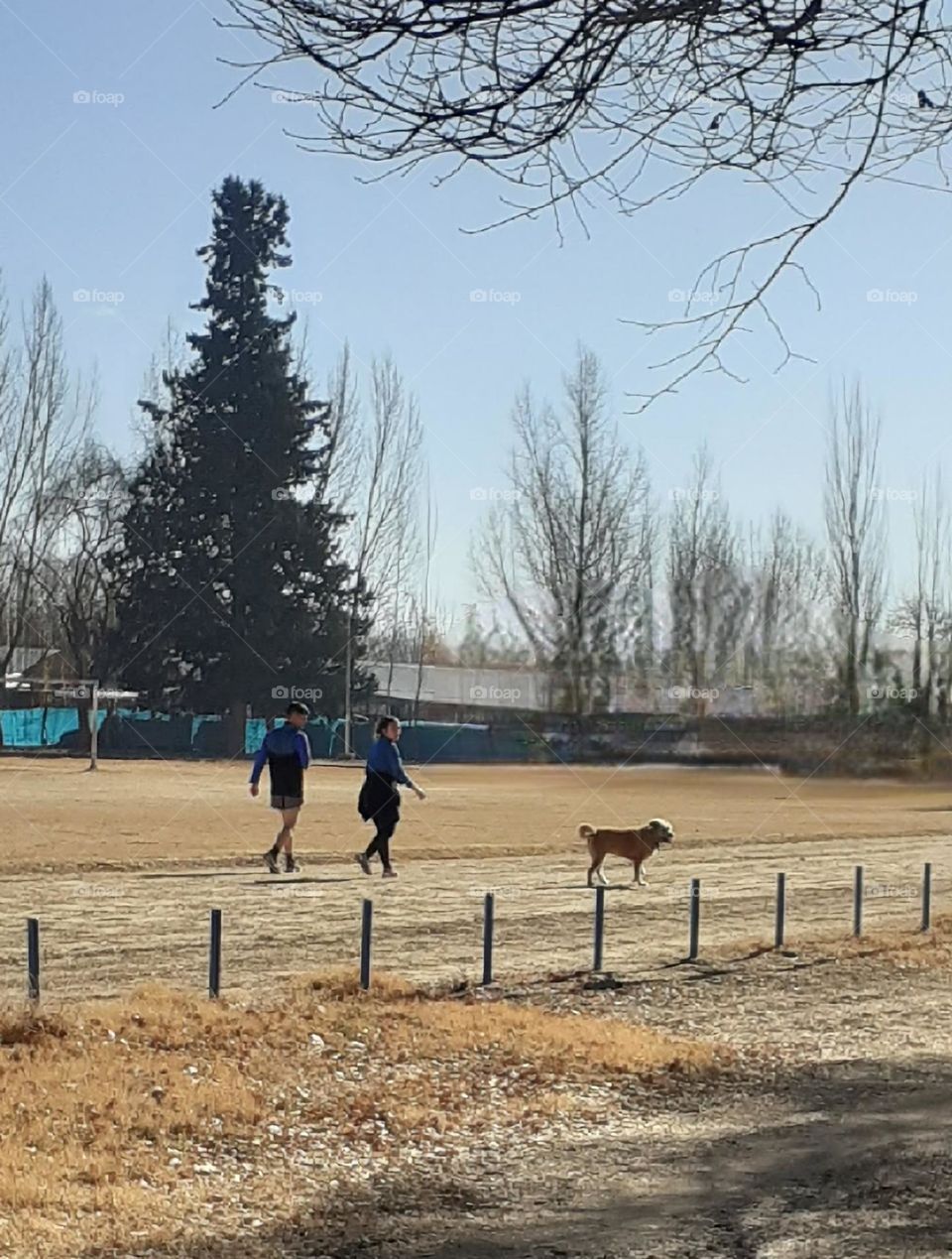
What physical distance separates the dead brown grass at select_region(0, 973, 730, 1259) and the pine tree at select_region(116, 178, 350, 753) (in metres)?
54.6

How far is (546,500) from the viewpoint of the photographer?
58.5 metres

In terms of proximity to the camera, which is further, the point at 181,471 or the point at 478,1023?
the point at 181,471

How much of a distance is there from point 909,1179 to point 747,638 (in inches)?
1979

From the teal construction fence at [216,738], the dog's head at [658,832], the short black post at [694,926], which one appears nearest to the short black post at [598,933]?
the short black post at [694,926]

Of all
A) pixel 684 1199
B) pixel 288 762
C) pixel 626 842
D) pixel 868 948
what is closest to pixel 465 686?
pixel 626 842

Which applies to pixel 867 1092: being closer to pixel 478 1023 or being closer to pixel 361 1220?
pixel 478 1023

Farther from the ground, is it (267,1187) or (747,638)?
(747,638)

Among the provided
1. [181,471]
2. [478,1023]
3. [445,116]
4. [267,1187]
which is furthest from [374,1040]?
[181,471]

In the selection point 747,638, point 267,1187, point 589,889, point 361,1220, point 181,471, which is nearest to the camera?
point 361,1220

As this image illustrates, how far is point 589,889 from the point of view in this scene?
2012cm

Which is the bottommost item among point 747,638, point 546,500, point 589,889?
point 589,889

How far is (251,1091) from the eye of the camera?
876 centimetres

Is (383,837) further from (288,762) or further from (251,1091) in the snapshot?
(251,1091)

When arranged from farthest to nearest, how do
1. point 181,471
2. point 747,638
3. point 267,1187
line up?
1. point 181,471
2. point 747,638
3. point 267,1187
